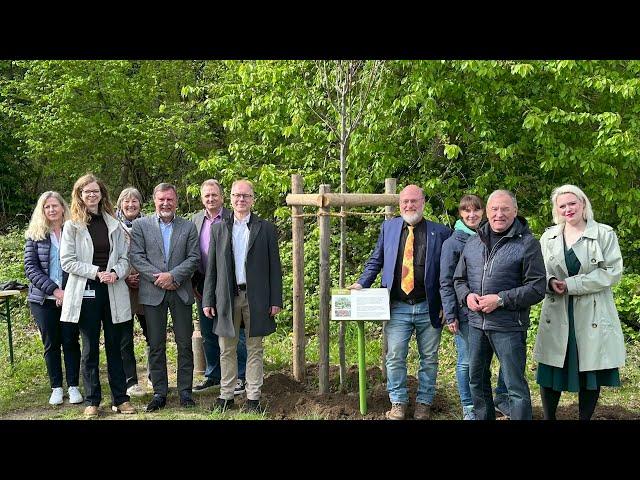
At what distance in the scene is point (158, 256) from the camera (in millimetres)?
6000

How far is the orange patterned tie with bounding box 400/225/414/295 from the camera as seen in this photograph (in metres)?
5.56

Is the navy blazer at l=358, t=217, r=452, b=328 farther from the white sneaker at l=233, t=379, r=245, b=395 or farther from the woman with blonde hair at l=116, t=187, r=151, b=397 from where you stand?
the woman with blonde hair at l=116, t=187, r=151, b=397

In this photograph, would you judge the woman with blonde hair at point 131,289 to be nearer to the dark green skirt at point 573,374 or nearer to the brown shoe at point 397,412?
the brown shoe at point 397,412

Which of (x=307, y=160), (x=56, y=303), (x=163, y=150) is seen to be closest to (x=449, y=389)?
(x=56, y=303)

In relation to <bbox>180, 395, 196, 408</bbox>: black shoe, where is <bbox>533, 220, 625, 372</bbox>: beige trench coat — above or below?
above

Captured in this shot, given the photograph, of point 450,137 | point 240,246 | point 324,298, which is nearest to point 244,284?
point 240,246

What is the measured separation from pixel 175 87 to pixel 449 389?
10.9 m

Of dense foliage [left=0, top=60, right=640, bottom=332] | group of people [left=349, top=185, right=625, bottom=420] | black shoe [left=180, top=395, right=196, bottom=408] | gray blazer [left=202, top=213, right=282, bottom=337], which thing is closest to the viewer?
group of people [left=349, top=185, right=625, bottom=420]

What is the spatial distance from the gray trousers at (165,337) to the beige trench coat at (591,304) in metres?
3.07

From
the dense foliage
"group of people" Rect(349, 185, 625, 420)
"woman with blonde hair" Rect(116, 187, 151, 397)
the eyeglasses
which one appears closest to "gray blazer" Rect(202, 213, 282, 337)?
the eyeglasses

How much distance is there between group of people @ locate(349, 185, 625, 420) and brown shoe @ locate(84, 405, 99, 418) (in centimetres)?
250

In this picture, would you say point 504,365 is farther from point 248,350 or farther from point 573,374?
point 248,350

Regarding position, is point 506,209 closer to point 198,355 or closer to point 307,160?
point 198,355

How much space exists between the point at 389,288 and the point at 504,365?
46.4 inches
